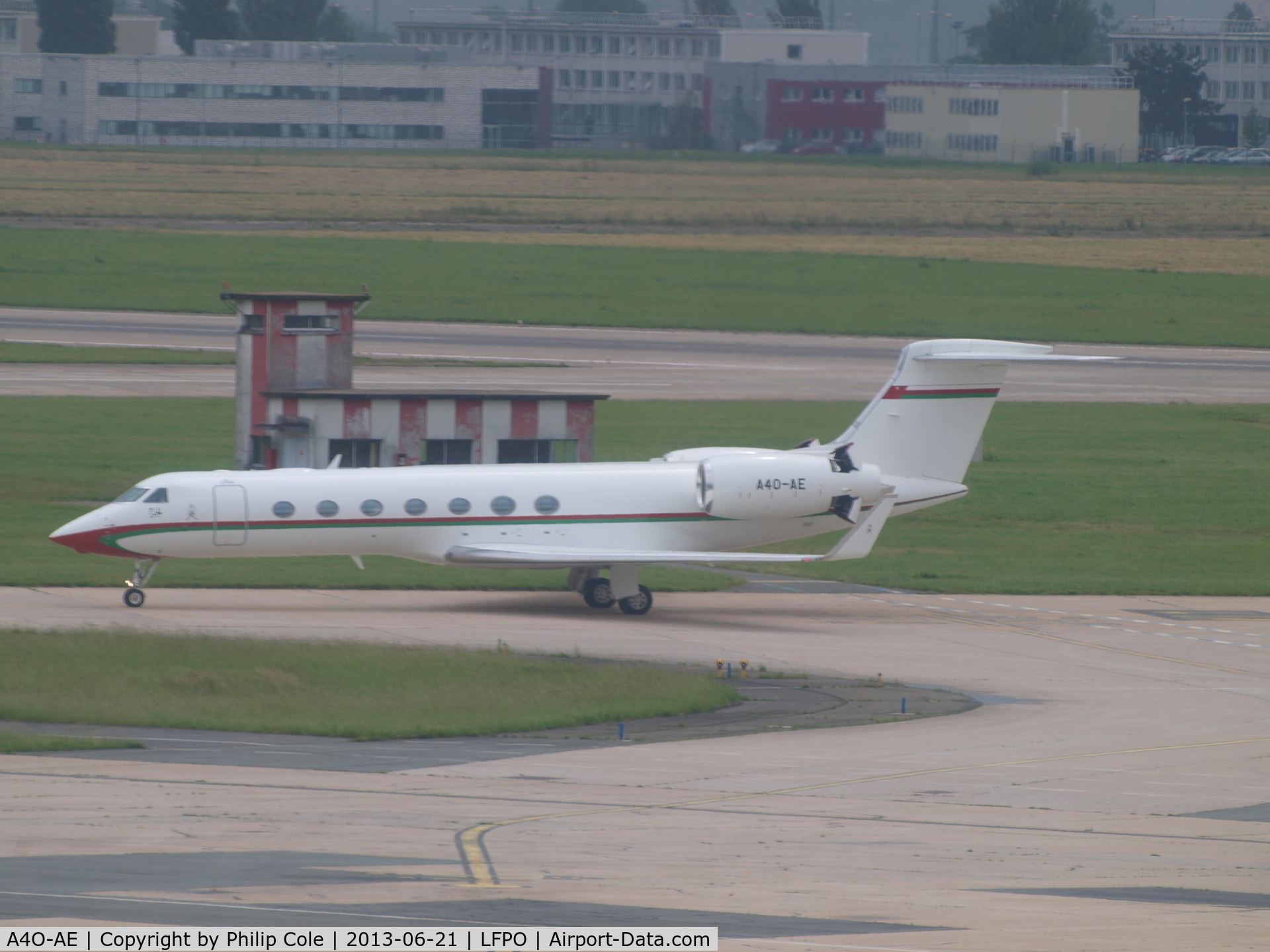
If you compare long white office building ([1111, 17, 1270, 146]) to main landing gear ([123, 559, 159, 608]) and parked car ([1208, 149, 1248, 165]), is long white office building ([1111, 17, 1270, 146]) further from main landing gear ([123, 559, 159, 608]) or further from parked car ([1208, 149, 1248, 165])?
main landing gear ([123, 559, 159, 608])

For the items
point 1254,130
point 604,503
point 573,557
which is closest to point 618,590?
point 573,557

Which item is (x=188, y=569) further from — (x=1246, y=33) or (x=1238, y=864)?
(x=1246, y=33)

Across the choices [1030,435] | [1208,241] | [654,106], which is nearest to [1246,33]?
[654,106]

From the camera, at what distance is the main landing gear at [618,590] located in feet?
106

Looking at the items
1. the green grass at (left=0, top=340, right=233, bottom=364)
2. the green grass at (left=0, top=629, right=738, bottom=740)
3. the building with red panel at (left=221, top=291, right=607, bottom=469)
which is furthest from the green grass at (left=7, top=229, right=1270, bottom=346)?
the green grass at (left=0, top=629, right=738, bottom=740)

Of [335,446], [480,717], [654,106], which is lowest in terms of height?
[480,717]

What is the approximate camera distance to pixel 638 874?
16031 mm

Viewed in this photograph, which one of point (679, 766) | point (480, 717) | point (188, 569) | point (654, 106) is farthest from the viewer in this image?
point (654, 106)

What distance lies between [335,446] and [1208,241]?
82143 mm

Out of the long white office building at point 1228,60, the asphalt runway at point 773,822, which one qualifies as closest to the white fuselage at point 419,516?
the asphalt runway at point 773,822

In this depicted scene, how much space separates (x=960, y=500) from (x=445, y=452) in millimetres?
14966

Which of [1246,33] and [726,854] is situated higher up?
[1246,33]

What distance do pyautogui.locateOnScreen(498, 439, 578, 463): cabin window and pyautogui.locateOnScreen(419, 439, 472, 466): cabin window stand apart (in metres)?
0.76

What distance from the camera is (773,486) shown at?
32.6 m
